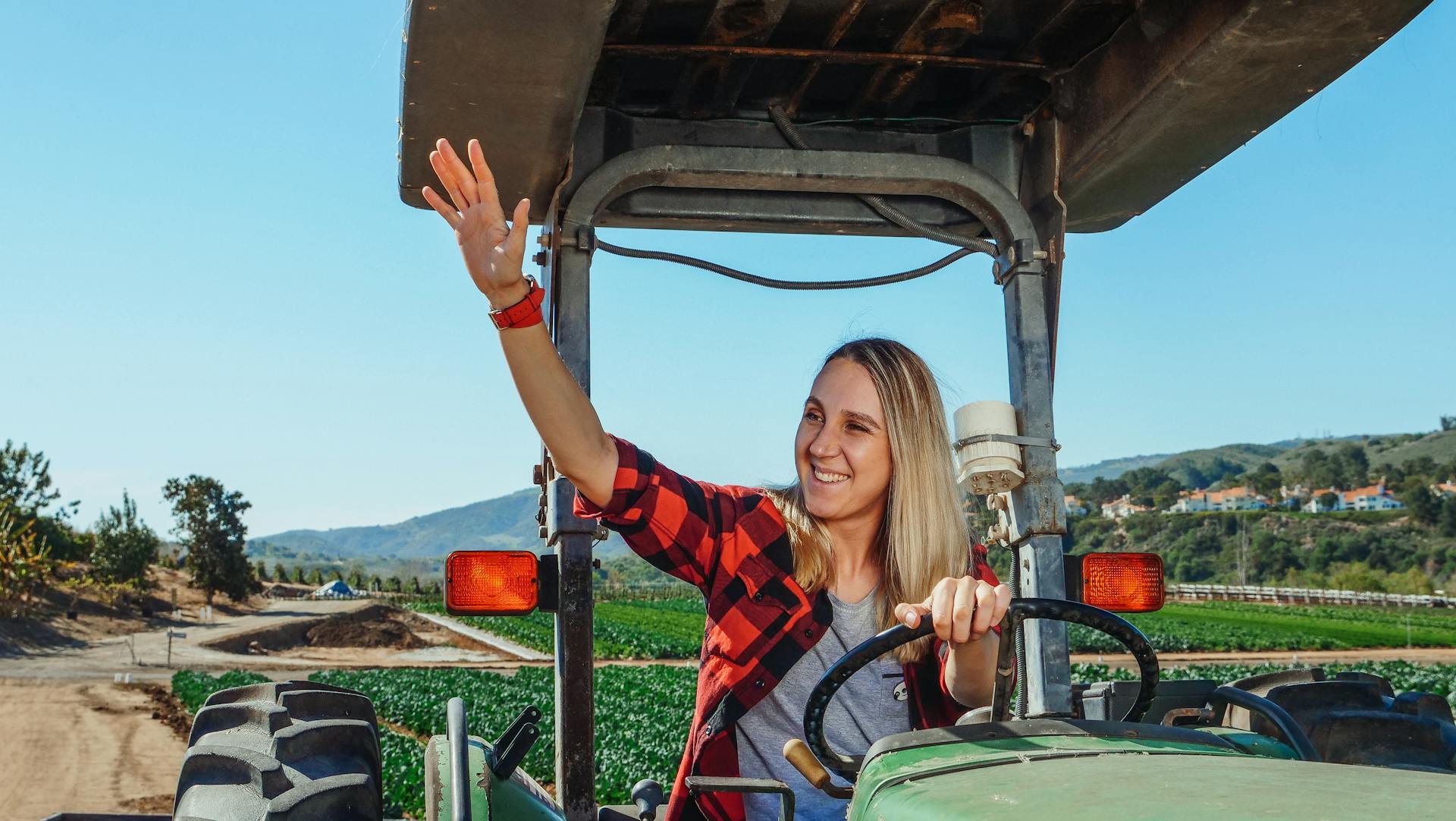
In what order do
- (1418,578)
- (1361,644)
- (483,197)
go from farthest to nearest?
(1418,578)
(1361,644)
(483,197)

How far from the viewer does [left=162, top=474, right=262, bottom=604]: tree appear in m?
64.4

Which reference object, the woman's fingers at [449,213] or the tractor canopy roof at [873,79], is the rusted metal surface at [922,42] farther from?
the woman's fingers at [449,213]

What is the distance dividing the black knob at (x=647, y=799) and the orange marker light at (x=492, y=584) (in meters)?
0.48

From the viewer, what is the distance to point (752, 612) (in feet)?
8.32

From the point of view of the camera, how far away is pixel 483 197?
219 centimetres

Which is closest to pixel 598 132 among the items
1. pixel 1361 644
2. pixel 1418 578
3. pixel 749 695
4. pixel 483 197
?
pixel 483 197

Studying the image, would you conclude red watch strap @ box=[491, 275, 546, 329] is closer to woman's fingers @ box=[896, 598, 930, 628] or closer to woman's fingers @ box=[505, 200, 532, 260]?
woman's fingers @ box=[505, 200, 532, 260]

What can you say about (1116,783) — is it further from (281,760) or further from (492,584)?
(281,760)

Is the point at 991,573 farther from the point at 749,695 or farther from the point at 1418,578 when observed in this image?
the point at 1418,578

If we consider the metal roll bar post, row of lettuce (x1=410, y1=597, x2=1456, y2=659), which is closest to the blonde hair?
the metal roll bar post

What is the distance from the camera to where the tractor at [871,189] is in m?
2.23

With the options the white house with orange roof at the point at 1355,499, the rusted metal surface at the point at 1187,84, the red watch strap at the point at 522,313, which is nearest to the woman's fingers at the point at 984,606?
the red watch strap at the point at 522,313

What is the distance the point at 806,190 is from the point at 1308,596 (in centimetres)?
8257

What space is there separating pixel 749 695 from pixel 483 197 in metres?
1.13
